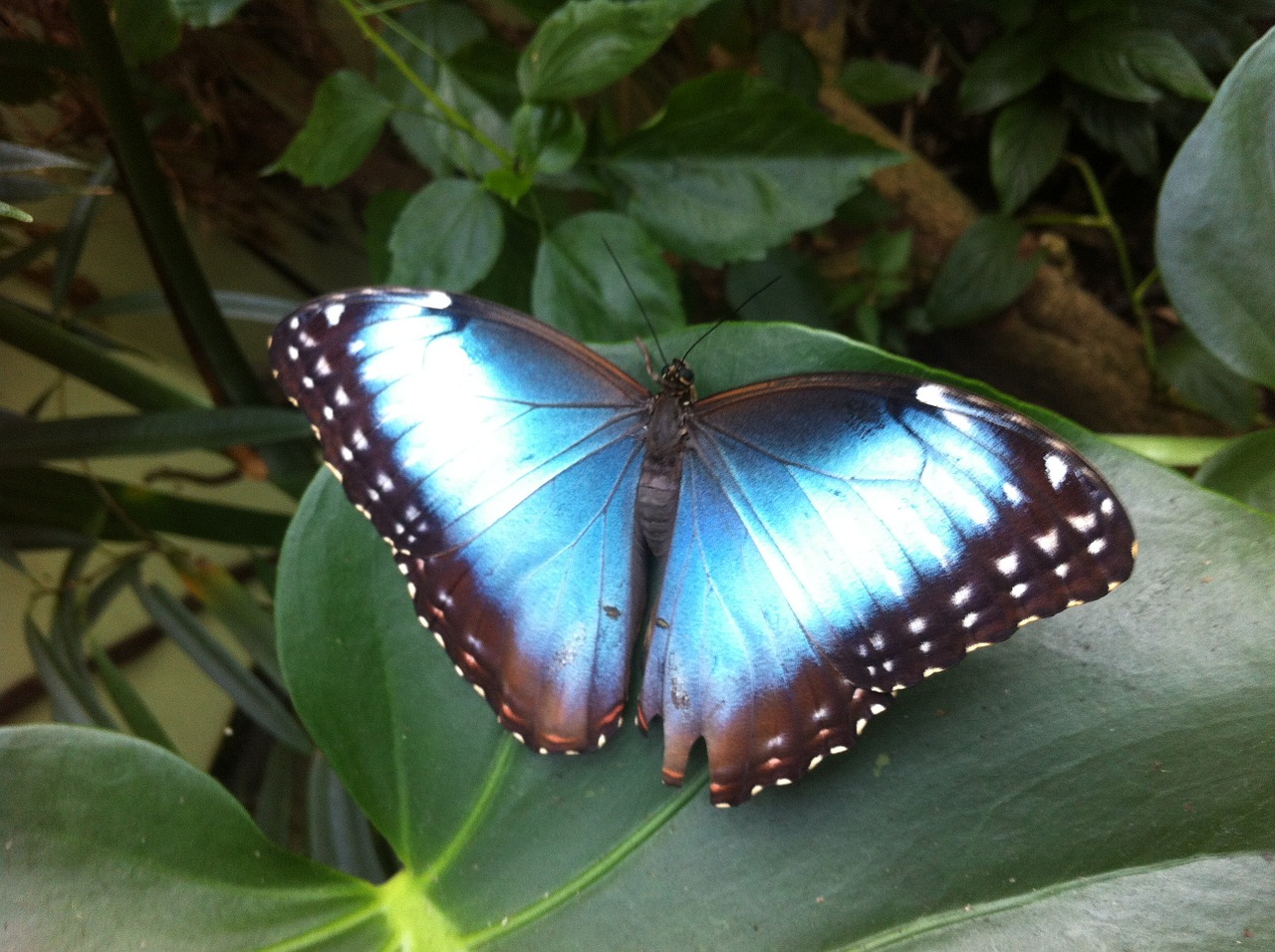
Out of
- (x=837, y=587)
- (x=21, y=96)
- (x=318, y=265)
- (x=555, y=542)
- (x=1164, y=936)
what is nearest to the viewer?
(x=1164, y=936)

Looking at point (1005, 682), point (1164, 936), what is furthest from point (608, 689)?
Result: point (1164, 936)

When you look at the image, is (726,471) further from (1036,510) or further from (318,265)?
(318,265)

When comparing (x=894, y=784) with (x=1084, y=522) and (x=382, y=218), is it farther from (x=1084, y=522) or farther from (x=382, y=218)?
(x=382, y=218)

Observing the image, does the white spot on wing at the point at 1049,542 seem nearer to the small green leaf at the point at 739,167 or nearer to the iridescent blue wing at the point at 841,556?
the iridescent blue wing at the point at 841,556

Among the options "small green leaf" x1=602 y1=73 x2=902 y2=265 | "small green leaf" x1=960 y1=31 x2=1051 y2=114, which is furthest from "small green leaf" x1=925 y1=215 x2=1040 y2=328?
"small green leaf" x1=602 y1=73 x2=902 y2=265

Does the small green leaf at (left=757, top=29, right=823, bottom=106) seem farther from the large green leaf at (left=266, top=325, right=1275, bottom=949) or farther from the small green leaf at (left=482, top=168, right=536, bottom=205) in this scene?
the large green leaf at (left=266, top=325, right=1275, bottom=949)

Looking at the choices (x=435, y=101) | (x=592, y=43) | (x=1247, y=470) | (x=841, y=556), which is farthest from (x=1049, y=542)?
(x=435, y=101)
